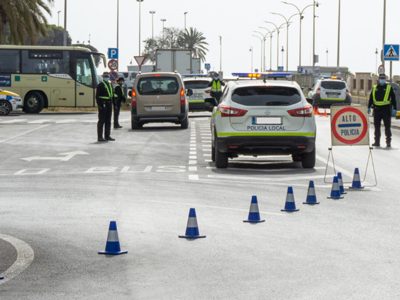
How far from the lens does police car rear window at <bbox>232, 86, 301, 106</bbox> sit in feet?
52.3

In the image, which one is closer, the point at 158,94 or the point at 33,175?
the point at 33,175

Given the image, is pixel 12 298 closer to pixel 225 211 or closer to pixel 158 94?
pixel 225 211

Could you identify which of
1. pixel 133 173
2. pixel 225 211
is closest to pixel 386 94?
pixel 133 173

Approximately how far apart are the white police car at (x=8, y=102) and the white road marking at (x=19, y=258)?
3146 centimetres

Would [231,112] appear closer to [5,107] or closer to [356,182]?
[356,182]

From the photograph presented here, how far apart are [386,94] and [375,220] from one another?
1247cm

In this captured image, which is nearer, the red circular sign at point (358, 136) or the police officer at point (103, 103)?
the red circular sign at point (358, 136)

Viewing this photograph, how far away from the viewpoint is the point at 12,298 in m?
6.11

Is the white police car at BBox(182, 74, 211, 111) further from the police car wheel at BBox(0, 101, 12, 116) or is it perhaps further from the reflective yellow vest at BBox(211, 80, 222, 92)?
the police car wheel at BBox(0, 101, 12, 116)

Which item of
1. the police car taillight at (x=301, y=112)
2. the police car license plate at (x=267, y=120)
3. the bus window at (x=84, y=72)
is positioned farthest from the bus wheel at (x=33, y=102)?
the police car taillight at (x=301, y=112)

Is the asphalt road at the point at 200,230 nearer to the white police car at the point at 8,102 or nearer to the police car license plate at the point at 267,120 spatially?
the police car license plate at the point at 267,120

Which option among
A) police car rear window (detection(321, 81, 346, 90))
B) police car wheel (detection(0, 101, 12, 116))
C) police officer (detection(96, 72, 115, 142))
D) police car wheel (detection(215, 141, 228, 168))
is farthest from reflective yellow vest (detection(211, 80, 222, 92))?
police car wheel (detection(215, 141, 228, 168))

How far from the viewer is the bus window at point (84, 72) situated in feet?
139

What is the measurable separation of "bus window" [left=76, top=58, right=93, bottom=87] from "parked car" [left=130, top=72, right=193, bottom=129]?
1331 cm
